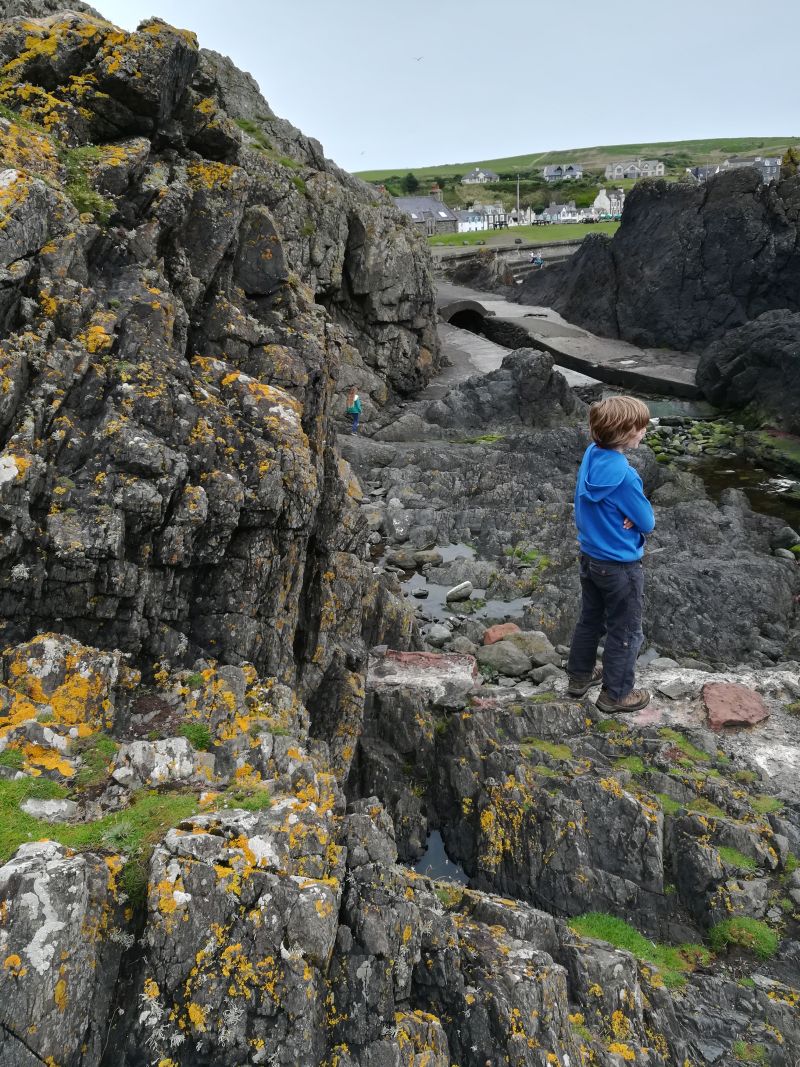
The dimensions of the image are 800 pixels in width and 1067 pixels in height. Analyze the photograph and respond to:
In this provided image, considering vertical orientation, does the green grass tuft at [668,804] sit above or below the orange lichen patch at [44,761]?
below

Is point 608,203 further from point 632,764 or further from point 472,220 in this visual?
point 632,764

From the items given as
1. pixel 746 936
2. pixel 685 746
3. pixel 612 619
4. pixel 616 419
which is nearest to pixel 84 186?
pixel 616 419

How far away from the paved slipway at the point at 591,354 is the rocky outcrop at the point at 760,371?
3.44 meters

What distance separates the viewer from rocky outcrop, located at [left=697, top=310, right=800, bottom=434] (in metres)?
43.2

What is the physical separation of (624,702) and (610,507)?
3719 millimetres

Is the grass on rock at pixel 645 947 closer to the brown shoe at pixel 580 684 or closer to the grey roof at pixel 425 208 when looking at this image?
the brown shoe at pixel 580 684

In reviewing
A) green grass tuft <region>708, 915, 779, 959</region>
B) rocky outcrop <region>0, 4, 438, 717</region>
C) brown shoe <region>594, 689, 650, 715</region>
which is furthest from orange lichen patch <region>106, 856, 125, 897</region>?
brown shoe <region>594, 689, 650, 715</region>

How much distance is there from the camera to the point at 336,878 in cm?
607

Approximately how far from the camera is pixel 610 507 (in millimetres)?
9086

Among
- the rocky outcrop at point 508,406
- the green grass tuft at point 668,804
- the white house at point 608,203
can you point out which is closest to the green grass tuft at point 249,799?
the green grass tuft at point 668,804

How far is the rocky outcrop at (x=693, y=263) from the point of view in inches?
2352

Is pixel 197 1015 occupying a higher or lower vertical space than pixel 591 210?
lower

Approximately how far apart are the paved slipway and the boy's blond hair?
4940 centimetres

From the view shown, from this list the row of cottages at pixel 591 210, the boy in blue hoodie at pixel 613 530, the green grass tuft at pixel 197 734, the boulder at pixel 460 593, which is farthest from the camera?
the row of cottages at pixel 591 210
